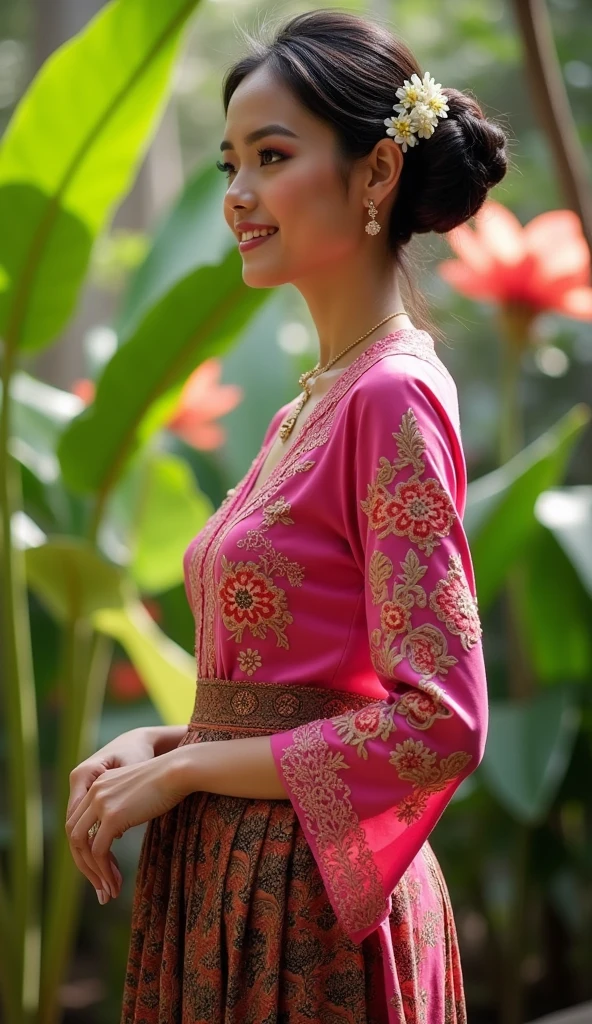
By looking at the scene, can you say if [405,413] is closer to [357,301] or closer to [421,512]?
[421,512]

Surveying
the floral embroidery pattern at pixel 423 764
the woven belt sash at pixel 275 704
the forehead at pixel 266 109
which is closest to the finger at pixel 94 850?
the woven belt sash at pixel 275 704

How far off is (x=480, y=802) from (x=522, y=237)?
1093mm

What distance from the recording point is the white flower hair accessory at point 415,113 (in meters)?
0.93

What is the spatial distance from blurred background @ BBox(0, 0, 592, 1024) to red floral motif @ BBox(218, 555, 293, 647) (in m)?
0.32

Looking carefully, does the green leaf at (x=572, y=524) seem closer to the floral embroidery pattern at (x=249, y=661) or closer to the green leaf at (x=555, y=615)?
the green leaf at (x=555, y=615)

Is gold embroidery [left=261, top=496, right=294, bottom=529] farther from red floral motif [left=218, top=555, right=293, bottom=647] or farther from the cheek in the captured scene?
the cheek

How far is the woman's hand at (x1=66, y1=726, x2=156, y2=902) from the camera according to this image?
0.89 metres

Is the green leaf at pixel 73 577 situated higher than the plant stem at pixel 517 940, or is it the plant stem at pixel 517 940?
the green leaf at pixel 73 577

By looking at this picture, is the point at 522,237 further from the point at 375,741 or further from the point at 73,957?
the point at 73,957

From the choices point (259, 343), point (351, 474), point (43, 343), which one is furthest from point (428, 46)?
point (351, 474)

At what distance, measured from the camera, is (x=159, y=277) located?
2.03m

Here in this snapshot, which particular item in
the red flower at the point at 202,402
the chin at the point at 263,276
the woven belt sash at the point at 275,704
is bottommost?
the woven belt sash at the point at 275,704

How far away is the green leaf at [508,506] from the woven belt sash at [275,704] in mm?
941

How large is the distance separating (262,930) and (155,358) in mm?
938
